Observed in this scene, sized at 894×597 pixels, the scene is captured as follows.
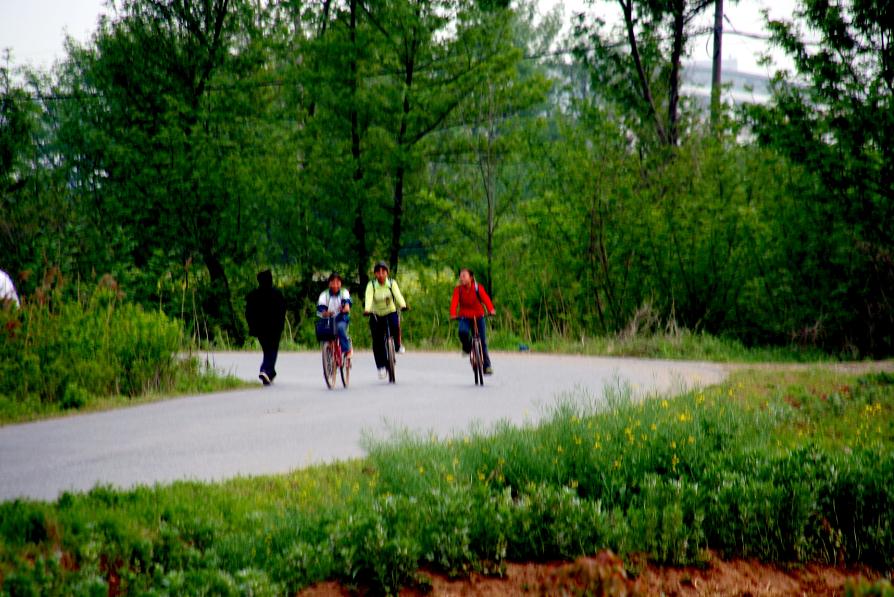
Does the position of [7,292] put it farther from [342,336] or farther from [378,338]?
[378,338]

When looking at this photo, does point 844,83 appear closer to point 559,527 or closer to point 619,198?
point 619,198

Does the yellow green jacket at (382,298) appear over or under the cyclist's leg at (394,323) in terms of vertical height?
over

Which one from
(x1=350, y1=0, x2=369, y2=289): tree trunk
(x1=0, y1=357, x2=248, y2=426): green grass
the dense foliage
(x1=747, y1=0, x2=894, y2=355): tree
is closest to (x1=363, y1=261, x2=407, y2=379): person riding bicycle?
(x1=0, y1=357, x2=248, y2=426): green grass

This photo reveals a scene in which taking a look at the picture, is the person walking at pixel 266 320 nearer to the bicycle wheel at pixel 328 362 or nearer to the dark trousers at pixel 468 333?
the bicycle wheel at pixel 328 362

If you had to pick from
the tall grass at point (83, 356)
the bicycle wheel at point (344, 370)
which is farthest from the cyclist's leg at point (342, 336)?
the tall grass at point (83, 356)

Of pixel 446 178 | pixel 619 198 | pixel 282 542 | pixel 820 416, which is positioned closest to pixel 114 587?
pixel 282 542

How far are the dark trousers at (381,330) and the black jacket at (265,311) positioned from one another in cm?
154

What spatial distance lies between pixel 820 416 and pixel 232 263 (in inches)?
852

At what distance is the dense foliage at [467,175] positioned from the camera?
17.8 metres

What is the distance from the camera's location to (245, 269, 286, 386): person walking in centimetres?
1530

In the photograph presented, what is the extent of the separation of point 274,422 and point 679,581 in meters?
6.86

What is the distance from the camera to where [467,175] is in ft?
86.3

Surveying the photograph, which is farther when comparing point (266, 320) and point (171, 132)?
point (171, 132)

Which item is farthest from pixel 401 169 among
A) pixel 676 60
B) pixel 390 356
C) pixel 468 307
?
pixel 390 356
